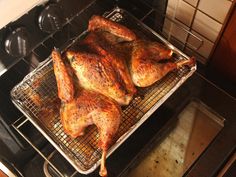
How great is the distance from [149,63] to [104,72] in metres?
0.14

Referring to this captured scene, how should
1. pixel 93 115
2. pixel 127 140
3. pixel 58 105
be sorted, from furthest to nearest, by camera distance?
pixel 127 140, pixel 58 105, pixel 93 115

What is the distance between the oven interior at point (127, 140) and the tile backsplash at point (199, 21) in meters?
0.04

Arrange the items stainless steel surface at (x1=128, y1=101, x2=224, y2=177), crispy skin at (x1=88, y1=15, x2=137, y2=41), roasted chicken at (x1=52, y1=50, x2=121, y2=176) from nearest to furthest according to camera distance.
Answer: roasted chicken at (x1=52, y1=50, x2=121, y2=176)
crispy skin at (x1=88, y1=15, x2=137, y2=41)
stainless steel surface at (x1=128, y1=101, x2=224, y2=177)

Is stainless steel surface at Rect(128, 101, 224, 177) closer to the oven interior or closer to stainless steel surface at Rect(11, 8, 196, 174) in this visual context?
the oven interior

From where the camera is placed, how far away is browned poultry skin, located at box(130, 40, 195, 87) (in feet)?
3.28

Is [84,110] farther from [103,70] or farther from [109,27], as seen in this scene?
[109,27]

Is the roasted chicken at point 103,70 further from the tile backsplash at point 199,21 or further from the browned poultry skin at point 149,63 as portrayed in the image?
the tile backsplash at point 199,21

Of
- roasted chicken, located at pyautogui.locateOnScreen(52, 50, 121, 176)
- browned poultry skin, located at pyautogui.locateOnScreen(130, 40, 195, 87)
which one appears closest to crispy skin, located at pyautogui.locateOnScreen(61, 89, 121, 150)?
roasted chicken, located at pyautogui.locateOnScreen(52, 50, 121, 176)

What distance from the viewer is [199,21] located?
3.83 feet

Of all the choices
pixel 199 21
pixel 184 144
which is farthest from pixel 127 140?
pixel 199 21

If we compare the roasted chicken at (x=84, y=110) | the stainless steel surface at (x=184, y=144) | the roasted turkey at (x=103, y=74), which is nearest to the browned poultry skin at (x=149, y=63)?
the roasted turkey at (x=103, y=74)

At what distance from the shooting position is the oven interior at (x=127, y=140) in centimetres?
100

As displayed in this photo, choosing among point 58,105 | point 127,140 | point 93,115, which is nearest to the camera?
point 93,115

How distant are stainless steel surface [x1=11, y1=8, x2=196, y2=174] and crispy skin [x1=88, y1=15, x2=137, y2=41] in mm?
137
